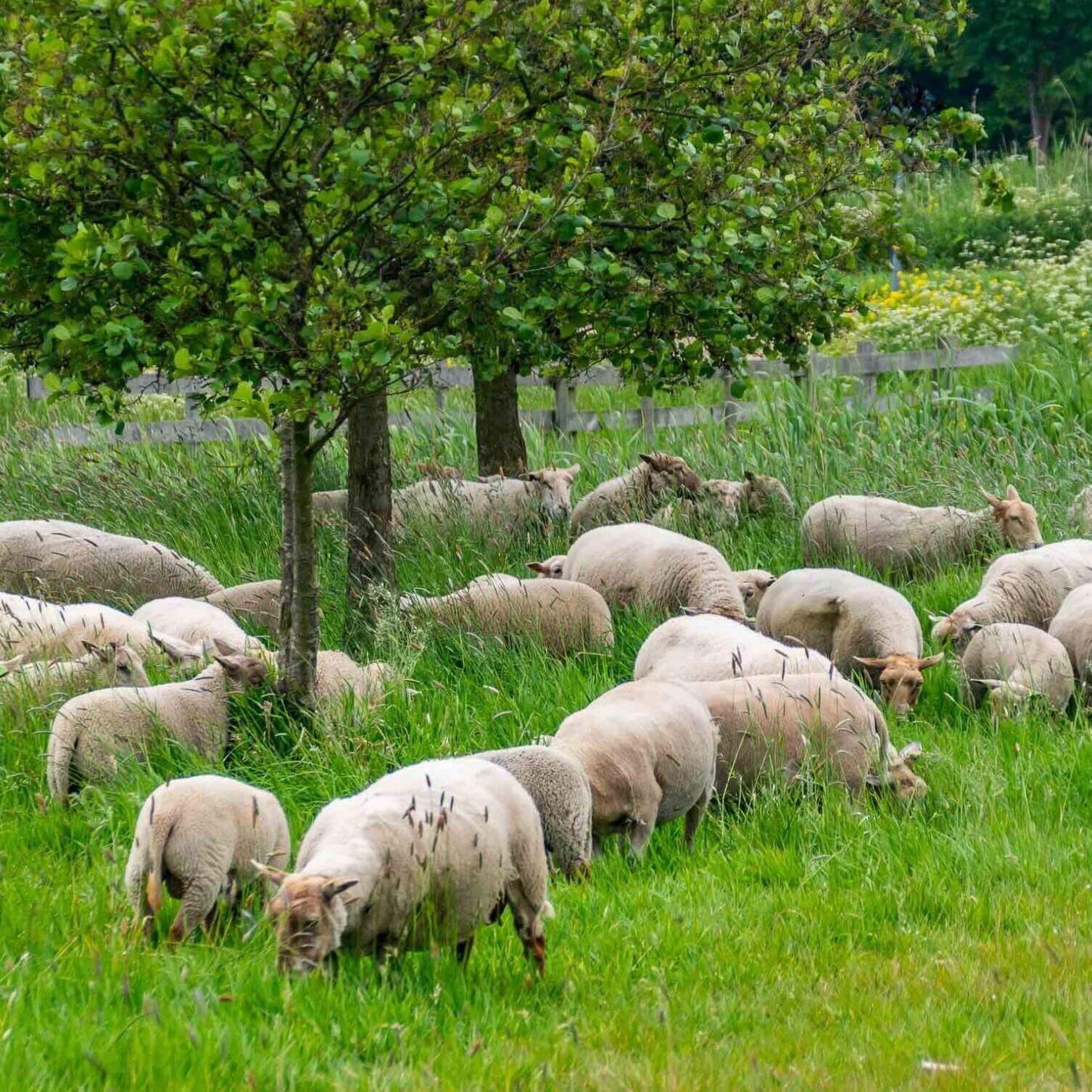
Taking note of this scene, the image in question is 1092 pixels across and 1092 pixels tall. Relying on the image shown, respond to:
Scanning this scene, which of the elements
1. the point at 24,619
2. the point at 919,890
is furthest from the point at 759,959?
→ the point at 24,619

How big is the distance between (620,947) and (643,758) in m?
1.05

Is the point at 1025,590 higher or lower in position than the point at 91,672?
lower

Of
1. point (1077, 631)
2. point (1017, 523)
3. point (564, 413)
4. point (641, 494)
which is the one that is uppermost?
point (564, 413)

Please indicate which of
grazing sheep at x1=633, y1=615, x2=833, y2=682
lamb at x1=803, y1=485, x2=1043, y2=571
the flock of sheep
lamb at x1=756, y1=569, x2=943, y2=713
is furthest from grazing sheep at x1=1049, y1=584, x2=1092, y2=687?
lamb at x1=803, y1=485, x2=1043, y2=571

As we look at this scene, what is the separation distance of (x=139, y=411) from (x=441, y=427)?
288 inches

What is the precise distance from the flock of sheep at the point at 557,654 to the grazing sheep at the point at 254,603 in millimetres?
14

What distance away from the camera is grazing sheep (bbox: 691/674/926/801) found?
253 inches

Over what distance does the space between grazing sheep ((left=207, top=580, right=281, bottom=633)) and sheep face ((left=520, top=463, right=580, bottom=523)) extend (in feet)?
9.49

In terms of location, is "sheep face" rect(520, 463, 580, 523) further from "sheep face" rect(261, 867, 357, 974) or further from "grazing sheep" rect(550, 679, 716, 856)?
"sheep face" rect(261, 867, 357, 974)

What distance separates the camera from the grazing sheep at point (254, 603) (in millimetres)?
9555

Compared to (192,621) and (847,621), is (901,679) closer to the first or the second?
(847,621)

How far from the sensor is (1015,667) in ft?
25.4

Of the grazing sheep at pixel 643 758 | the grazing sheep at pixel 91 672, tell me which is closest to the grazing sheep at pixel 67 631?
the grazing sheep at pixel 91 672

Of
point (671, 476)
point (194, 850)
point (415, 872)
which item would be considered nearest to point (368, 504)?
point (671, 476)
